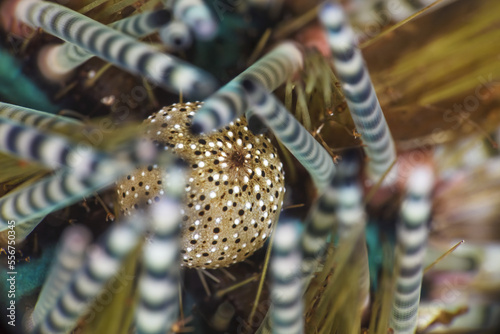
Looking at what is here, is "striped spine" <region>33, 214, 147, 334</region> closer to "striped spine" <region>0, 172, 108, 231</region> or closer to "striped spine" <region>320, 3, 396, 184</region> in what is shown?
"striped spine" <region>0, 172, 108, 231</region>

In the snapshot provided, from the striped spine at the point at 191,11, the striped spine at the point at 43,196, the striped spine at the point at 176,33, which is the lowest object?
the striped spine at the point at 43,196

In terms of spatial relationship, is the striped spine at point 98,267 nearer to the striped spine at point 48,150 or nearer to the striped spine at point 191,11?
the striped spine at point 48,150

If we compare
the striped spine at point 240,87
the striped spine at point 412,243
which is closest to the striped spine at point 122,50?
the striped spine at point 240,87

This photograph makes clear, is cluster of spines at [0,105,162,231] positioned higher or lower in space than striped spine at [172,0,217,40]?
lower

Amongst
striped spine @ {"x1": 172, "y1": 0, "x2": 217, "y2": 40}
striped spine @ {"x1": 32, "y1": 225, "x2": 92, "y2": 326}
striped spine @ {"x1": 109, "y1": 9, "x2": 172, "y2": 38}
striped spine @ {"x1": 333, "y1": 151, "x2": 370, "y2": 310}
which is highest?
striped spine @ {"x1": 172, "y1": 0, "x2": 217, "y2": 40}

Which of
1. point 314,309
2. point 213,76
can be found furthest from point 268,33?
point 314,309

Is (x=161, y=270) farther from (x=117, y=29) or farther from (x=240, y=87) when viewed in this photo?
(x=117, y=29)

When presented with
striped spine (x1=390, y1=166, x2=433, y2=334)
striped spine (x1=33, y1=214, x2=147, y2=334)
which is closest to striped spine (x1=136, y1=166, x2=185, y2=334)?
striped spine (x1=33, y1=214, x2=147, y2=334)
